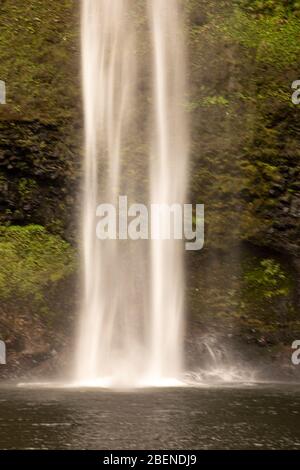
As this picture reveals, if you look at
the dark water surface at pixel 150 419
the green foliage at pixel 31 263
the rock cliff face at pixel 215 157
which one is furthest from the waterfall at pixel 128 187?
the dark water surface at pixel 150 419

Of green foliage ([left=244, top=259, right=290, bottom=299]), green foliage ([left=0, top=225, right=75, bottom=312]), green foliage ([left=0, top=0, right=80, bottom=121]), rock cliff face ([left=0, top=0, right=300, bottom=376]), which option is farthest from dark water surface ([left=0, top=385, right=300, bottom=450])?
green foliage ([left=0, top=0, right=80, bottom=121])

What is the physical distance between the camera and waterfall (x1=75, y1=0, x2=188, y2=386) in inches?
709

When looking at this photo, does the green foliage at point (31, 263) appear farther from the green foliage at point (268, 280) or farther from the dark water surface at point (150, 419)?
the green foliage at point (268, 280)

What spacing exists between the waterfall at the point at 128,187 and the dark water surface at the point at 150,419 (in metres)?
2.40

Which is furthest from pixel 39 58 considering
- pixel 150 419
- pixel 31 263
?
pixel 150 419

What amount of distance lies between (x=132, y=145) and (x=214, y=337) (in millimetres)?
5225

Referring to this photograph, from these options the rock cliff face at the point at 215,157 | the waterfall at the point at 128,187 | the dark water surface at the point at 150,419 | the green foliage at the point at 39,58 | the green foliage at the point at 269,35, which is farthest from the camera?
the green foliage at the point at 269,35

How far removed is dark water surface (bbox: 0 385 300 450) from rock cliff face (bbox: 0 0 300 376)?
13.0 feet

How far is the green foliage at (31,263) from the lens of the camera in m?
18.2

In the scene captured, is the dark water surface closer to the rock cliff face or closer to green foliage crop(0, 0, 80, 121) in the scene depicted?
the rock cliff face

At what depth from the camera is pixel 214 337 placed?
18.2 metres
